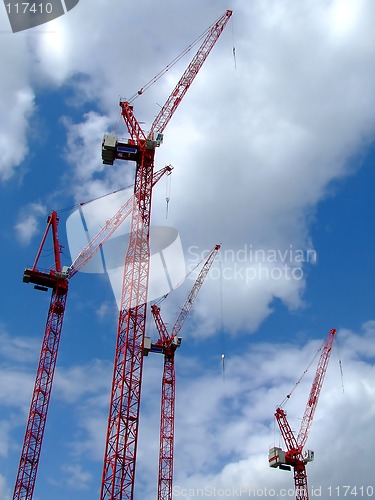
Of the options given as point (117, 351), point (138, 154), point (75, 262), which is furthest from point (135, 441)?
point (75, 262)

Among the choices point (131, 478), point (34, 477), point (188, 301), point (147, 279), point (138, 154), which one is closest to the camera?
point (131, 478)

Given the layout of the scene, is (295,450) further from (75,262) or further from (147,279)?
(147,279)

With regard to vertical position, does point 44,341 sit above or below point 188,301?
below

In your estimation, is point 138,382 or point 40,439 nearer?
point 138,382

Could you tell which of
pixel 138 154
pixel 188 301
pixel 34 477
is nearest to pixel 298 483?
pixel 188 301

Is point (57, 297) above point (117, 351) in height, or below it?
above

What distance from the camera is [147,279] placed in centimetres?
6812

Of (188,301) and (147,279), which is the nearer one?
(147,279)

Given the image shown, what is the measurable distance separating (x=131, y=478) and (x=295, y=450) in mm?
69826

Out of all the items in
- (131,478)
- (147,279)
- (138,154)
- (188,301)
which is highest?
(188,301)

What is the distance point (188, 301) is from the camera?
115438 millimetres

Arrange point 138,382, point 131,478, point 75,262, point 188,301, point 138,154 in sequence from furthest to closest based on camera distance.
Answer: point 188,301 → point 75,262 → point 138,154 → point 138,382 → point 131,478

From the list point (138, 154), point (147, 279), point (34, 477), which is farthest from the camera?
point (34, 477)

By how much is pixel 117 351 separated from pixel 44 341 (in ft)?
84.4
